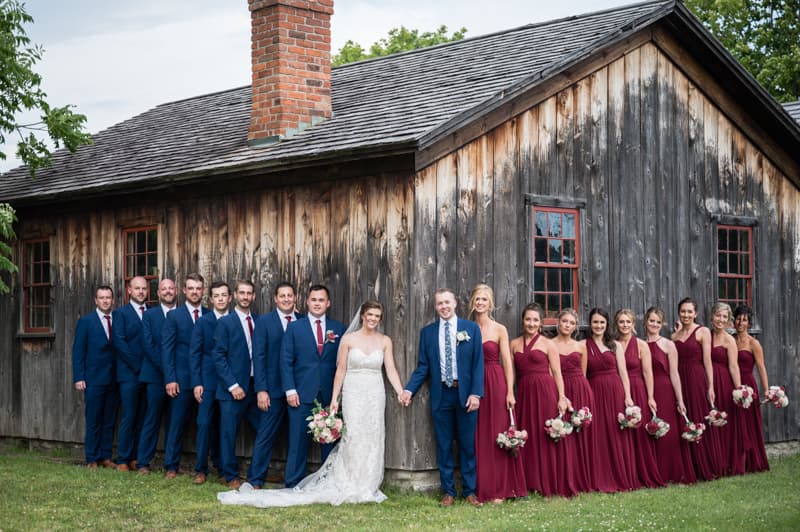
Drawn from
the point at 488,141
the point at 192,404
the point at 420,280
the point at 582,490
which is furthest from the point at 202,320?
the point at 582,490

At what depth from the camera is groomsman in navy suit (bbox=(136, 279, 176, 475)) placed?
14.1 m

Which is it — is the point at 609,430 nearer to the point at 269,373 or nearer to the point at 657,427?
the point at 657,427

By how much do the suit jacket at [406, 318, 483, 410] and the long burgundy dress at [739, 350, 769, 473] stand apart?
446 cm

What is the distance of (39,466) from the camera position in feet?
48.3

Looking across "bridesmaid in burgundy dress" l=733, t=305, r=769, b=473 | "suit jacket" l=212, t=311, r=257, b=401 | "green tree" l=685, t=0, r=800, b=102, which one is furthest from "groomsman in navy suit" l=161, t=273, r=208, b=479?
"green tree" l=685, t=0, r=800, b=102

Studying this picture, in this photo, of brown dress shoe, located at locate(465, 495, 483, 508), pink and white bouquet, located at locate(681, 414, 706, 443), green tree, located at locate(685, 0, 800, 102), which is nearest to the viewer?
brown dress shoe, located at locate(465, 495, 483, 508)

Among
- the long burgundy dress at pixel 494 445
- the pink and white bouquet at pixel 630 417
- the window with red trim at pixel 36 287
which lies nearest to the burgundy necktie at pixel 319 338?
the long burgundy dress at pixel 494 445

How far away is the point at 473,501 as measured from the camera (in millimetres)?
11625

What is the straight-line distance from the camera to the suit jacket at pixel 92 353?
48.2ft

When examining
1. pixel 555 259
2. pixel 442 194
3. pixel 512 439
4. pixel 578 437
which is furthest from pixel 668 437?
pixel 442 194

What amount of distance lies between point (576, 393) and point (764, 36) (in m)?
28.9

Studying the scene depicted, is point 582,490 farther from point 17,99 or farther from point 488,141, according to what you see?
point 17,99

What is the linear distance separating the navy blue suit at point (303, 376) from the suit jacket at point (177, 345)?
1.81 m

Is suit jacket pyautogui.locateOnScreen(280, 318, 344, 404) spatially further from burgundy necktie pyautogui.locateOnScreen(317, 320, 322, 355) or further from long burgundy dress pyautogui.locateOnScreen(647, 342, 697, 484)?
long burgundy dress pyautogui.locateOnScreen(647, 342, 697, 484)
